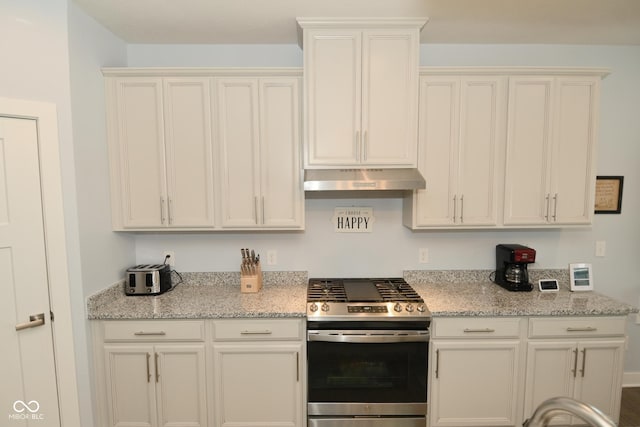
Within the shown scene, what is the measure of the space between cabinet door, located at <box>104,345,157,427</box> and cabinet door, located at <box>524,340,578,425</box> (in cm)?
240

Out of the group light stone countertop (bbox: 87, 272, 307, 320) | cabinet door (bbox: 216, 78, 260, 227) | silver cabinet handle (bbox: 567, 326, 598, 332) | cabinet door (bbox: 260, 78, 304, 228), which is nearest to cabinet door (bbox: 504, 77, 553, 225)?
silver cabinet handle (bbox: 567, 326, 598, 332)

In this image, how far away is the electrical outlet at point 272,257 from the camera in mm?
2699

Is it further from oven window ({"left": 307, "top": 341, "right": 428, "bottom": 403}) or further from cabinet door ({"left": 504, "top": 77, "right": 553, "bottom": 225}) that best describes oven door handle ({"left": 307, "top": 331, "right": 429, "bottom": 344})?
cabinet door ({"left": 504, "top": 77, "right": 553, "bottom": 225})

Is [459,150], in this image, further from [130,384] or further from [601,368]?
[130,384]

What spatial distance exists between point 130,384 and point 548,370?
8.76 ft

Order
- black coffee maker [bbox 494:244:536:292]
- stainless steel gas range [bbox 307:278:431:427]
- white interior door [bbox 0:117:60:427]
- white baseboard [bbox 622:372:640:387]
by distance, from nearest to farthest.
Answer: white interior door [bbox 0:117:60:427] < stainless steel gas range [bbox 307:278:431:427] < black coffee maker [bbox 494:244:536:292] < white baseboard [bbox 622:372:640:387]

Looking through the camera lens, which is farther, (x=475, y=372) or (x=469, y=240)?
(x=469, y=240)

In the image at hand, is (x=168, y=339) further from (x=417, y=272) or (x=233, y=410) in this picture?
(x=417, y=272)

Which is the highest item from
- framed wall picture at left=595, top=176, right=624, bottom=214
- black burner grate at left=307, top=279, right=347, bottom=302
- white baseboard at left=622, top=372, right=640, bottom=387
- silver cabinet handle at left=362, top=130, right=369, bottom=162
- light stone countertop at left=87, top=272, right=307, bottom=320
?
silver cabinet handle at left=362, top=130, right=369, bottom=162

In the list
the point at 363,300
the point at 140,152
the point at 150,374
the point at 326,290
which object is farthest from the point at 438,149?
the point at 150,374

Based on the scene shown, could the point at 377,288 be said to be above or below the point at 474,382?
above

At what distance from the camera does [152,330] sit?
82.5 inches

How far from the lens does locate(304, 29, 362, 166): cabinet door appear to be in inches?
86.2

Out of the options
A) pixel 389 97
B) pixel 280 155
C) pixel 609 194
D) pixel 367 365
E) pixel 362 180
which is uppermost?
pixel 389 97
